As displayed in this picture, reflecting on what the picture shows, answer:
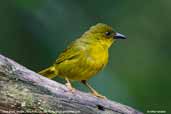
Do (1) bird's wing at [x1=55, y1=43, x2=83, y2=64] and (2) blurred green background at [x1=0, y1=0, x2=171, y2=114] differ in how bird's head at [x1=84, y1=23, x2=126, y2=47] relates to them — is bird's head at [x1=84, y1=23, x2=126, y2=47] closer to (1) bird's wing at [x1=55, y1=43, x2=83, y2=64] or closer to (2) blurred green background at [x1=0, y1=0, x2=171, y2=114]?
(2) blurred green background at [x1=0, y1=0, x2=171, y2=114]

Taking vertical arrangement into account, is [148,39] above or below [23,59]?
above

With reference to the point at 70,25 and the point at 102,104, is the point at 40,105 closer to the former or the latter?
the point at 102,104

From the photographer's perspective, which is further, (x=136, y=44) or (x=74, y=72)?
(x=136, y=44)

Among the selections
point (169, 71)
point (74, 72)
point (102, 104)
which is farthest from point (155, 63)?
point (102, 104)

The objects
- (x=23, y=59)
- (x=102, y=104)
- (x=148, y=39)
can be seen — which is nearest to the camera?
(x=102, y=104)

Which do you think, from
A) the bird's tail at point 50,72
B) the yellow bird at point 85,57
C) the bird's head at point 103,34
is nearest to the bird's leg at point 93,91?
the yellow bird at point 85,57

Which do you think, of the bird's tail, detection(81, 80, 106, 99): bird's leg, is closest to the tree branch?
detection(81, 80, 106, 99): bird's leg

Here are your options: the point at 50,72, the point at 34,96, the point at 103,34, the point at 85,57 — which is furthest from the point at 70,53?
the point at 34,96

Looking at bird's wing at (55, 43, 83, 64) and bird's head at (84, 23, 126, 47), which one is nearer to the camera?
bird's wing at (55, 43, 83, 64)
